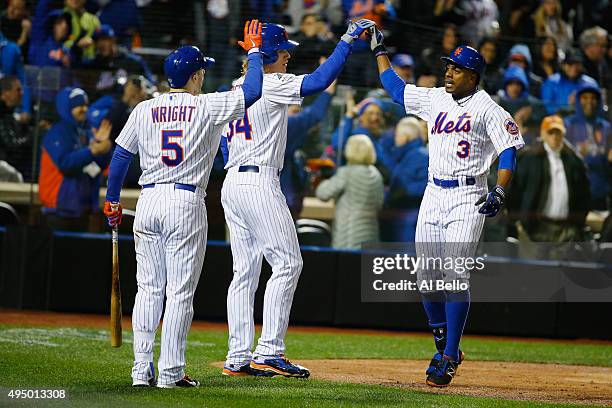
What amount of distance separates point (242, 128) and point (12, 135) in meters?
5.45

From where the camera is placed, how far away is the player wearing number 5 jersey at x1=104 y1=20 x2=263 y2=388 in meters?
6.33

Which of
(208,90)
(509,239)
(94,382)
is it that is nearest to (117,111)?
(208,90)

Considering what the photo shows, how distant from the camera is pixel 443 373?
282 inches

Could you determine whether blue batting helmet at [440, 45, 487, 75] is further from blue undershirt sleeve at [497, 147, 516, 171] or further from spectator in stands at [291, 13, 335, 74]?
spectator in stands at [291, 13, 335, 74]

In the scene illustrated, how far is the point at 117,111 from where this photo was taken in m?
11.9

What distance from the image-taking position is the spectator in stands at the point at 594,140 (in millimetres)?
11820

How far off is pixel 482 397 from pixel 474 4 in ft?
31.9

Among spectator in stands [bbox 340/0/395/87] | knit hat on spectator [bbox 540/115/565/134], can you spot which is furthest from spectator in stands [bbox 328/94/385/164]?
knit hat on spectator [bbox 540/115/565/134]

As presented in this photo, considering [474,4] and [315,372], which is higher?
[474,4]

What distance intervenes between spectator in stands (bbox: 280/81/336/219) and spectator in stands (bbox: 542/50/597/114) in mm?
2420

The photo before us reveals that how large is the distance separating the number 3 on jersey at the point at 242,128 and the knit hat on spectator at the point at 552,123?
5.39 metres

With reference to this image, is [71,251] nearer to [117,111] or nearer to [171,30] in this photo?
[117,111]

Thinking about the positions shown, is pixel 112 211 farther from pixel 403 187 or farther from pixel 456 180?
pixel 403 187

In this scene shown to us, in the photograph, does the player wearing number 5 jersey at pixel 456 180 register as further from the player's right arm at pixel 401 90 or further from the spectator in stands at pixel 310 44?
the spectator in stands at pixel 310 44
